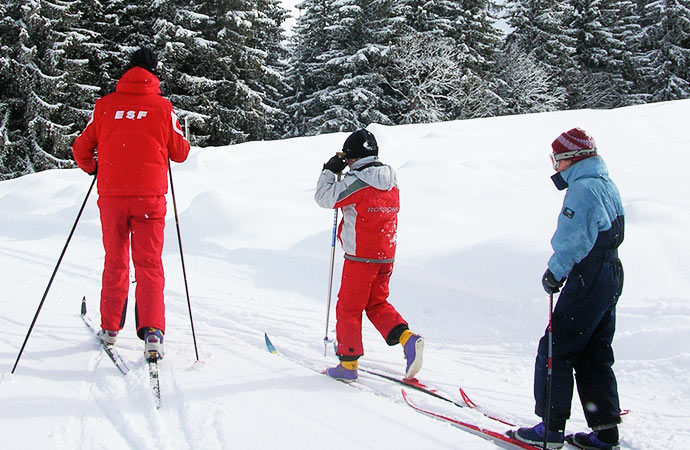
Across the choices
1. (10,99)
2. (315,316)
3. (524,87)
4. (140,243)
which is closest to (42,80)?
(10,99)

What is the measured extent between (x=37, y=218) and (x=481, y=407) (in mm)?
8097

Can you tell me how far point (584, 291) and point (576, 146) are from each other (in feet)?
2.45

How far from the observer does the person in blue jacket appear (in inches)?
105

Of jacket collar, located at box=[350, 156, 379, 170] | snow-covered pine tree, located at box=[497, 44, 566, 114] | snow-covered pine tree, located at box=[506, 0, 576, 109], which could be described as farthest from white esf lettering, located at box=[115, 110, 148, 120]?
snow-covered pine tree, located at box=[506, 0, 576, 109]

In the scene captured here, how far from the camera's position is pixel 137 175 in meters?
3.42

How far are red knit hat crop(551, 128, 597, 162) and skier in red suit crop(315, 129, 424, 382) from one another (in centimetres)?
108

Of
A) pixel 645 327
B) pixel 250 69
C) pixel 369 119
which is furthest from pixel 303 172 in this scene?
pixel 369 119

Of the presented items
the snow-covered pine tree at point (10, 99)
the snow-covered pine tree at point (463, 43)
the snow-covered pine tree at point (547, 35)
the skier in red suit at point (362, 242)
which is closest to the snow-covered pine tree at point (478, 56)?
the snow-covered pine tree at point (463, 43)

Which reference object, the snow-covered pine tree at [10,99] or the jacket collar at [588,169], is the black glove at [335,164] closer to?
the jacket collar at [588,169]

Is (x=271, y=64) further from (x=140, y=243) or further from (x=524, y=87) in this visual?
(x=140, y=243)

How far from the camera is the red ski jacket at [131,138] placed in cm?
342

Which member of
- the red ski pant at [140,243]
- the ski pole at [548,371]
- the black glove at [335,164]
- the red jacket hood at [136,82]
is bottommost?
the ski pole at [548,371]

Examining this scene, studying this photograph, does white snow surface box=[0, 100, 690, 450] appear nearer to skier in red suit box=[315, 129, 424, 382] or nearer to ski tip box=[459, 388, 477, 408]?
ski tip box=[459, 388, 477, 408]

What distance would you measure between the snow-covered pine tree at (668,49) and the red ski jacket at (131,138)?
37505 millimetres
